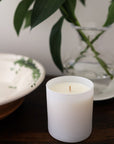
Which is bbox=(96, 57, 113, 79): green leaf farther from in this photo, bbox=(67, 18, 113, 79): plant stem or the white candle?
the white candle

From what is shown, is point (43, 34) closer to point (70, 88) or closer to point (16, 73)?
point (16, 73)

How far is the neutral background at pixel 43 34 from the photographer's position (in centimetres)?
57

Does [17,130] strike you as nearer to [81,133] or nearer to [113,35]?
[81,133]

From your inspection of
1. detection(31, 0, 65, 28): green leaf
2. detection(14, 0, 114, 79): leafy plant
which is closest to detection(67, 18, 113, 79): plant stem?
detection(14, 0, 114, 79): leafy plant

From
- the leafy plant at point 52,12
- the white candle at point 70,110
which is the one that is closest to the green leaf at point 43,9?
the leafy plant at point 52,12

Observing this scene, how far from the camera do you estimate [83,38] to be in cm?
48

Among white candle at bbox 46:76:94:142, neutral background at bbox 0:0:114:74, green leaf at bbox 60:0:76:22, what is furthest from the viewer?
neutral background at bbox 0:0:114:74

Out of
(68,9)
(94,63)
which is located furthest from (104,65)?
(68,9)

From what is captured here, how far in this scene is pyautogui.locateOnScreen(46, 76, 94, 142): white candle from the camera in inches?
13.8

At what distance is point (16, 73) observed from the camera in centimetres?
53

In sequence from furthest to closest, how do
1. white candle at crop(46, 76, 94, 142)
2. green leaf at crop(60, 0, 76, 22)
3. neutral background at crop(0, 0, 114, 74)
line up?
neutral background at crop(0, 0, 114, 74), green leaf at crop(60, 0, 76, 22), white candle at crop(46, 76, 94, 142)

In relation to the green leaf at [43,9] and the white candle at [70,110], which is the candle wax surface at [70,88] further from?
the green leaf at [43,9]

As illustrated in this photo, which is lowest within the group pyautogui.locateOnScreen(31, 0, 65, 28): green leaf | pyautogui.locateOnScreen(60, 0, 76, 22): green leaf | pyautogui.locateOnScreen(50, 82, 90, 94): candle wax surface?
pyautogui.locateOnScreen(50, 82, 90, 94): candle wax surface

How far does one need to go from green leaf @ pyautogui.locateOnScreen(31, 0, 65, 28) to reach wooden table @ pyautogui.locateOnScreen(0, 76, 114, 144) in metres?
0.17
